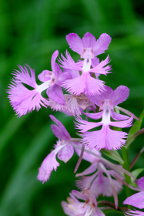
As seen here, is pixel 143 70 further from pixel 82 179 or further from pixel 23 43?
pixel 82 179

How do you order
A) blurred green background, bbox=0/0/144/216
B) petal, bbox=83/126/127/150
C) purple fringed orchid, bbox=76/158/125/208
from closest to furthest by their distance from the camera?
petal, bbox=83/126/127/150
purple fringed orchid, bbox=76/158/125/208
blurred green background, bbox=0/0/144/216

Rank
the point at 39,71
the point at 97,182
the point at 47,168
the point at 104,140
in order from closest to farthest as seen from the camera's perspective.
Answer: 1. the point at 104,140
2. the point at 47,168
3. the point at 97,182
4. the point at 39,71

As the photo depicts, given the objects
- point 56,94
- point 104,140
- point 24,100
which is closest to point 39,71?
point 24,100

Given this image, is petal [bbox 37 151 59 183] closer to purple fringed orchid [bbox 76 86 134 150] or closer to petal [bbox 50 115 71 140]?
petal [bbox 50 115 71 140]

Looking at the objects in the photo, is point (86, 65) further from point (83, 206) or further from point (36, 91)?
point (83, 206)

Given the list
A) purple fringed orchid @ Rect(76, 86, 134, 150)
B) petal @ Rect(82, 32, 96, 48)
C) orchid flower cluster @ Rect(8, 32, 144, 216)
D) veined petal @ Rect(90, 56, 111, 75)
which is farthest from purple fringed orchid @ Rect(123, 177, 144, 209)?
petal @ Rect(82, 32, 96, 48)

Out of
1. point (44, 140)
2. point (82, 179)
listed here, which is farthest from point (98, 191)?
point (44, 140)
